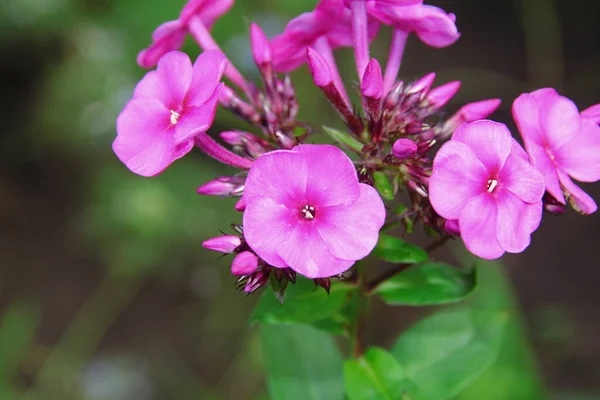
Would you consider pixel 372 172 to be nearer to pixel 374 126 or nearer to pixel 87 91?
pixel 374 126

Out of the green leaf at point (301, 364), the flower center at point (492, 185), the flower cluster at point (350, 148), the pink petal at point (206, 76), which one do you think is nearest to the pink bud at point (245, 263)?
the flower cluster at point (350, 148)

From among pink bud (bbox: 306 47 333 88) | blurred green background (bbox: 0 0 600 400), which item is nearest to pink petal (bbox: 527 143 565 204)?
pink bud (bbox: 306 47 333 88)

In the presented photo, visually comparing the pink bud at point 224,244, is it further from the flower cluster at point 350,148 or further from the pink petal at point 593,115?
the pink petal at point 593,115

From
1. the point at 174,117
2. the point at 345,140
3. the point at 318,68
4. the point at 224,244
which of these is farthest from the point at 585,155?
the point at 174,117

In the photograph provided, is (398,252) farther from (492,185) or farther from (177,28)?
(177,28)

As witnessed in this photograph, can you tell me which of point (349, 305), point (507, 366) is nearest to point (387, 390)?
point (349, 305)

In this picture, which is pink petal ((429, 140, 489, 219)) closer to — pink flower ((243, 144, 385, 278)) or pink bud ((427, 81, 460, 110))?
pink flower ((243, 144, 385, 278))
